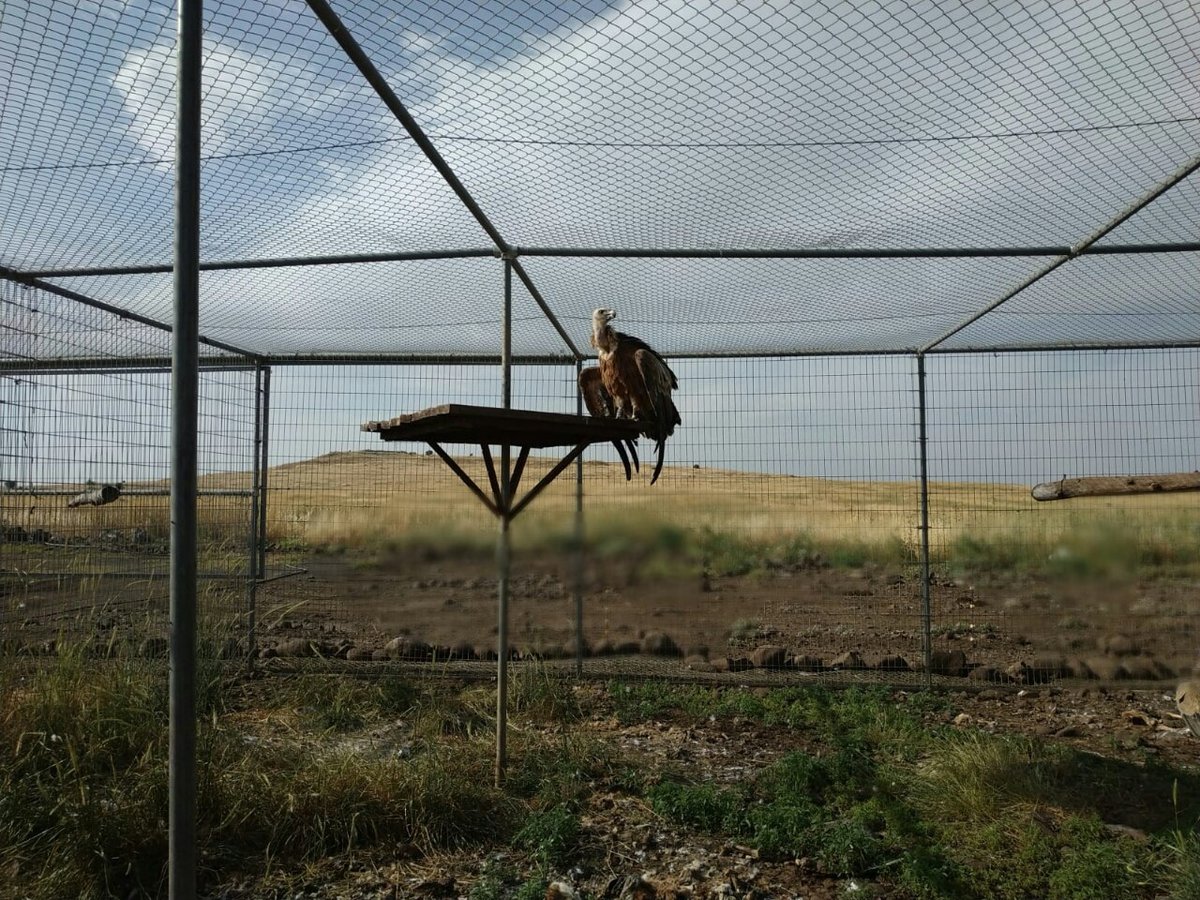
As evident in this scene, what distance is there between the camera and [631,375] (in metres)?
4.00

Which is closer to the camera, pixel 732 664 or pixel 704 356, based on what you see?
pixel 704 356

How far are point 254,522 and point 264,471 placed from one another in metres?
0.42

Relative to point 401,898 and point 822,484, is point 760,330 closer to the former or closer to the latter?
point 822,484

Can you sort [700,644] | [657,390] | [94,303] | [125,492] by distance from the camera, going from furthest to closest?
[700,644]
[125,492]
[94,303]
[657,390]

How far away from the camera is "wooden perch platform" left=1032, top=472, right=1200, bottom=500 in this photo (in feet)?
14.6

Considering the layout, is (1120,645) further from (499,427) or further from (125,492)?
(125,492)

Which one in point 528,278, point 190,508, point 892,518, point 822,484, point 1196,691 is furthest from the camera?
point 892,518

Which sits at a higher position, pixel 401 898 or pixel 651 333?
pixel 651 333

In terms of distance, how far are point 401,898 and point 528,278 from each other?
313 centimetres

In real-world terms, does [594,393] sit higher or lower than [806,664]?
higher

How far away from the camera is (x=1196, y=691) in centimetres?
421

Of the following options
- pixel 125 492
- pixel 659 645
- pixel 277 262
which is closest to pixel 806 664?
pixel 659 645

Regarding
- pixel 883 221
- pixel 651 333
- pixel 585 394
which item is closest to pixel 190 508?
pixel 585 394

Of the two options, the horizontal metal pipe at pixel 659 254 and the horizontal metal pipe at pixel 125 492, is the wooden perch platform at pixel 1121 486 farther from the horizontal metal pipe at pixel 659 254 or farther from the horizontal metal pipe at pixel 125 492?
the horizontal metal pipe at pixel 125 492
